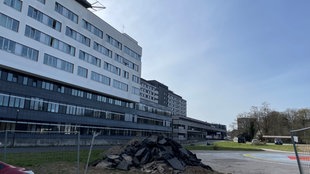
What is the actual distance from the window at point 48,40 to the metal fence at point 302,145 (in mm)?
43115

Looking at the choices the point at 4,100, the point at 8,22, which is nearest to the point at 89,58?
the point at 8,22

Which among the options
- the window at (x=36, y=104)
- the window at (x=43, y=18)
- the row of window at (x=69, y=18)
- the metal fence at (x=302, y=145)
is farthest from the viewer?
the window at (x=36, y=104)

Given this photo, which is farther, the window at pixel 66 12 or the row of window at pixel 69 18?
the window at pixel 66 12

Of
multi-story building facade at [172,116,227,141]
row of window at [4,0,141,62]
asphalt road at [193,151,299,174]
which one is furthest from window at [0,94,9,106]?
multi-story building facade at [172,116,227,141]

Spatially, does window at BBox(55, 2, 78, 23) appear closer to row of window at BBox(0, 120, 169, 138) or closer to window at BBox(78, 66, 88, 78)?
window at BBox(78, 66, 88, 78)

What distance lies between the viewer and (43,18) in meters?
45.0

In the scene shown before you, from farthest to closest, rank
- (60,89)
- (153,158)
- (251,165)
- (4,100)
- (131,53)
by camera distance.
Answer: (131,53) < (60,89) < (4,100) < (251,165) < (153,158)

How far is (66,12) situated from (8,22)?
43.3 feet

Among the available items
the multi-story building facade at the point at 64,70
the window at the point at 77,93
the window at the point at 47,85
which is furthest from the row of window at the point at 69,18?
the window at the point at 77,93

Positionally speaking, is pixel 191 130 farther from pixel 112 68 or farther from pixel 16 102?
pixel 16 102

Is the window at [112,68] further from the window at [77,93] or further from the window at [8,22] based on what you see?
the window at [8,22]

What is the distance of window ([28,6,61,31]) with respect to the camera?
1687 inches

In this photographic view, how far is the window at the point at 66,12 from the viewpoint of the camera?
159 ft

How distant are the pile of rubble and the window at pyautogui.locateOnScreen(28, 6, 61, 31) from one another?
3365cm
